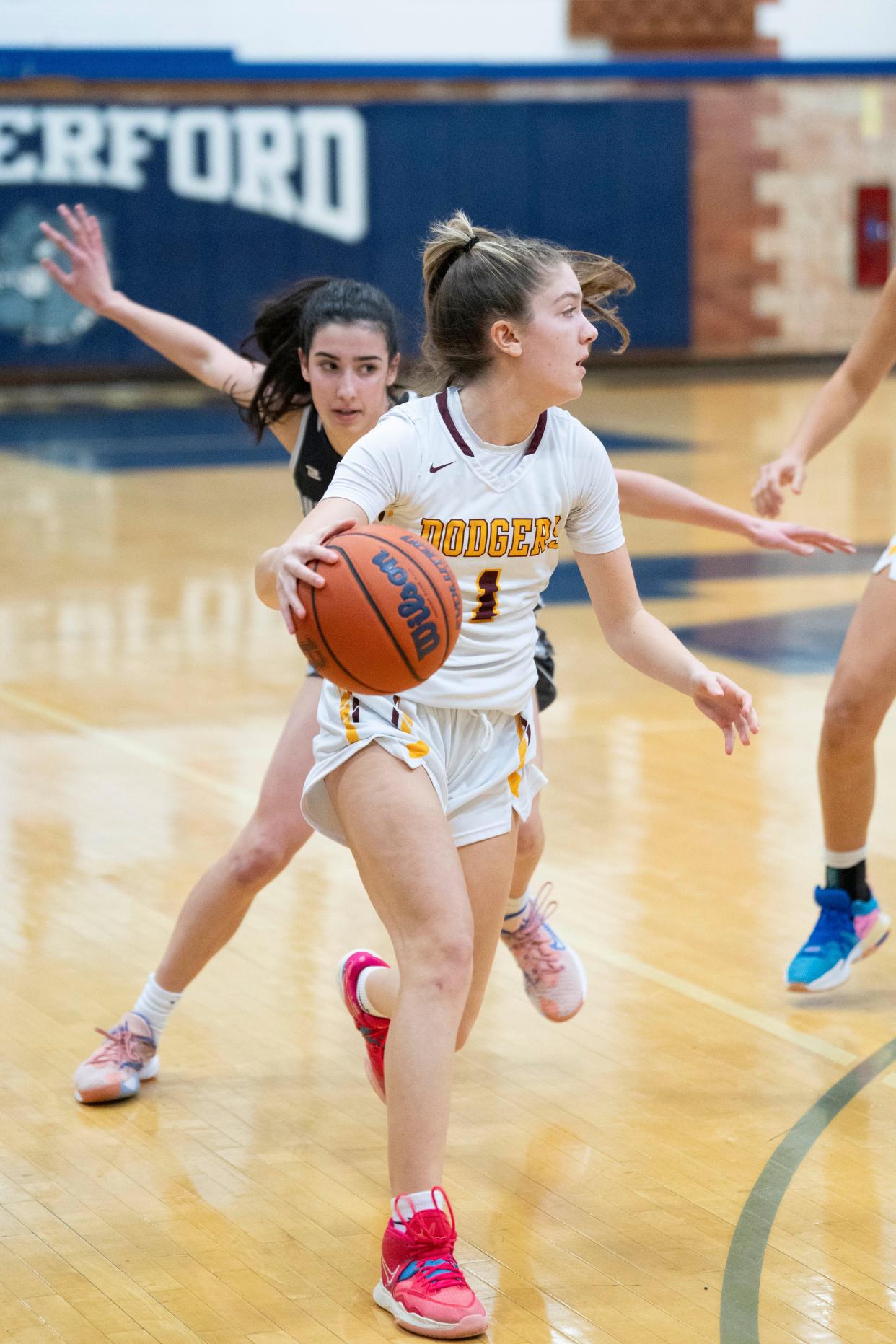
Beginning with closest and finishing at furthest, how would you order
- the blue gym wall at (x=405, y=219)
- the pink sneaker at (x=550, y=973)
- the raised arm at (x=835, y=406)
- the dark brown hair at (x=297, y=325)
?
the dark brown hair at (x=297, y=325)
the pink sneaker at (x=550, y=973)
the raised arm at (x=835, y=406)
the blue gym wall at (x=405, y=219)

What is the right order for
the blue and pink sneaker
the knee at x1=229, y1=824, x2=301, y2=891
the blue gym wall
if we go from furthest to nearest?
1. the blue gym wall
2. the blue and pink sneaker
3. the knee at x1=229, y1=824, x2=301, y2=891

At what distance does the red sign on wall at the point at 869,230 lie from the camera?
2041cm

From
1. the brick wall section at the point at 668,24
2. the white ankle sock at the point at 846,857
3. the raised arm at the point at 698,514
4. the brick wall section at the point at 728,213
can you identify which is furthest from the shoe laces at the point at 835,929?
the brick wall section at the point at 668,24

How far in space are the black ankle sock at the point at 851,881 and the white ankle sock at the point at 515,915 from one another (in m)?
0.75

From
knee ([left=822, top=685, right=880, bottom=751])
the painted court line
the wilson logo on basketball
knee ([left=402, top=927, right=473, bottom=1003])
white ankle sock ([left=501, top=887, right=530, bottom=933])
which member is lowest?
the painted court line

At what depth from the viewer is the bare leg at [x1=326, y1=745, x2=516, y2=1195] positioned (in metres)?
2.94

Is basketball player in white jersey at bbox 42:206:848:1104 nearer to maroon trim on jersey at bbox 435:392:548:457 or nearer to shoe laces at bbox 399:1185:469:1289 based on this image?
maroon trim on jersey at bbox 435:392:548:457

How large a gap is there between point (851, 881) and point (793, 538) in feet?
2.79

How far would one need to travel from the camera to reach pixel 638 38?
798 inches

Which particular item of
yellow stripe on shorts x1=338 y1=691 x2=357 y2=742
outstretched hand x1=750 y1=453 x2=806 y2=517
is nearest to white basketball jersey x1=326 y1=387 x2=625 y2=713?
yellow stripe on shorts x1=338 y1=691 x2=357 y2=742

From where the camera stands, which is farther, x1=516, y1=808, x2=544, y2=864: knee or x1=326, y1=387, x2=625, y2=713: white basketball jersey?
x1=516, y1=808, x2=544, y2=864: knee

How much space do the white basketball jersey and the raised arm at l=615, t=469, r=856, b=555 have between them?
1.88 feet

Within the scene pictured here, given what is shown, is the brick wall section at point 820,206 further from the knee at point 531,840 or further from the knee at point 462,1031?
the knee at point 462,1031

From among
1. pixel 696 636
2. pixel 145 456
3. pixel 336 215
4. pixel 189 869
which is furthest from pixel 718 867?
pixel 336 215
